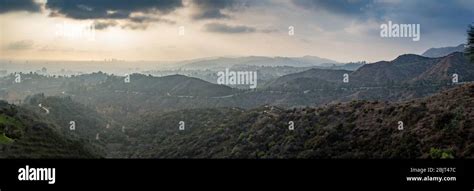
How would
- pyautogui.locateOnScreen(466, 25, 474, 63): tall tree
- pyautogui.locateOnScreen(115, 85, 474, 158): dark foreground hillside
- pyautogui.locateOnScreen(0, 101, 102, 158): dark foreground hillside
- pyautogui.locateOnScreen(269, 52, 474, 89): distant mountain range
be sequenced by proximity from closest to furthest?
pyautogui.locateOnScreen(115, 85, 474, 158): dark foreground hillside
pyautogui.locateOnScreen(0, 101, 102, 158): dark foreground hillside
pyautogui.locateOnScreen(466, 25, 474, 63): tall tree
pyautogui.locateOnScreen(269, 52, 474, 89): distant mountain range

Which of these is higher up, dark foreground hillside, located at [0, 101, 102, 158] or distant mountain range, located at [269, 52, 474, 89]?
distant mountain range, located at [269, 52, 474, 89]

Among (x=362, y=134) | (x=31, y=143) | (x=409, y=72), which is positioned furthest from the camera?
(x=409, y=72)

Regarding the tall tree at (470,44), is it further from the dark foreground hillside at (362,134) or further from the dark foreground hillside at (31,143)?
the dark foreground hillside at (31,143)

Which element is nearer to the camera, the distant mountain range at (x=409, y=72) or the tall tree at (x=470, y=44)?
the tall tree at (x=470, y=44)

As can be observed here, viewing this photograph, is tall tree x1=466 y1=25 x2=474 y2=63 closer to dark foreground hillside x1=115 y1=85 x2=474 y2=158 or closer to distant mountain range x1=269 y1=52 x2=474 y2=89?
dark foreground hillside x1=115 y1=85 x2=474 y2=158

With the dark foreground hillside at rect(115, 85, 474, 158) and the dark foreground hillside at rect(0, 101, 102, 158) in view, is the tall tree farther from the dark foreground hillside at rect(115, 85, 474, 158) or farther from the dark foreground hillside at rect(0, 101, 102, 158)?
the dark foreground hillside at rect(0, 101, 102, 158)

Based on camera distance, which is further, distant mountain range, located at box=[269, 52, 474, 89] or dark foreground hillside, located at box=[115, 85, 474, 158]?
distant mountain range, located at box=[269, 52, 474, 89]

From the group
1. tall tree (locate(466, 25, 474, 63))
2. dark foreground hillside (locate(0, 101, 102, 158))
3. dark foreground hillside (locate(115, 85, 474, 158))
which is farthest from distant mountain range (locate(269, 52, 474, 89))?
dark foreground hillside (locate(0, 101, 102, 158))

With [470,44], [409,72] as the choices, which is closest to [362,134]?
[470,44]

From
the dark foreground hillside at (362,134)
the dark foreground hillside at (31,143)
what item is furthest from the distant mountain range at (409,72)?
the dark foreground hillside at (31,143)

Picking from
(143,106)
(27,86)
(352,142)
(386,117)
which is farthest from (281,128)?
(27,86)

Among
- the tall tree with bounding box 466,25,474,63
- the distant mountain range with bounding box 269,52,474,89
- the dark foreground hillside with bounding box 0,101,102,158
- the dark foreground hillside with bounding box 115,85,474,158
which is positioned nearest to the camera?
the dark foreground hillside with bounding box 115,85,474,158

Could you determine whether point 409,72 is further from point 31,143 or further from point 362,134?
point 31,143
